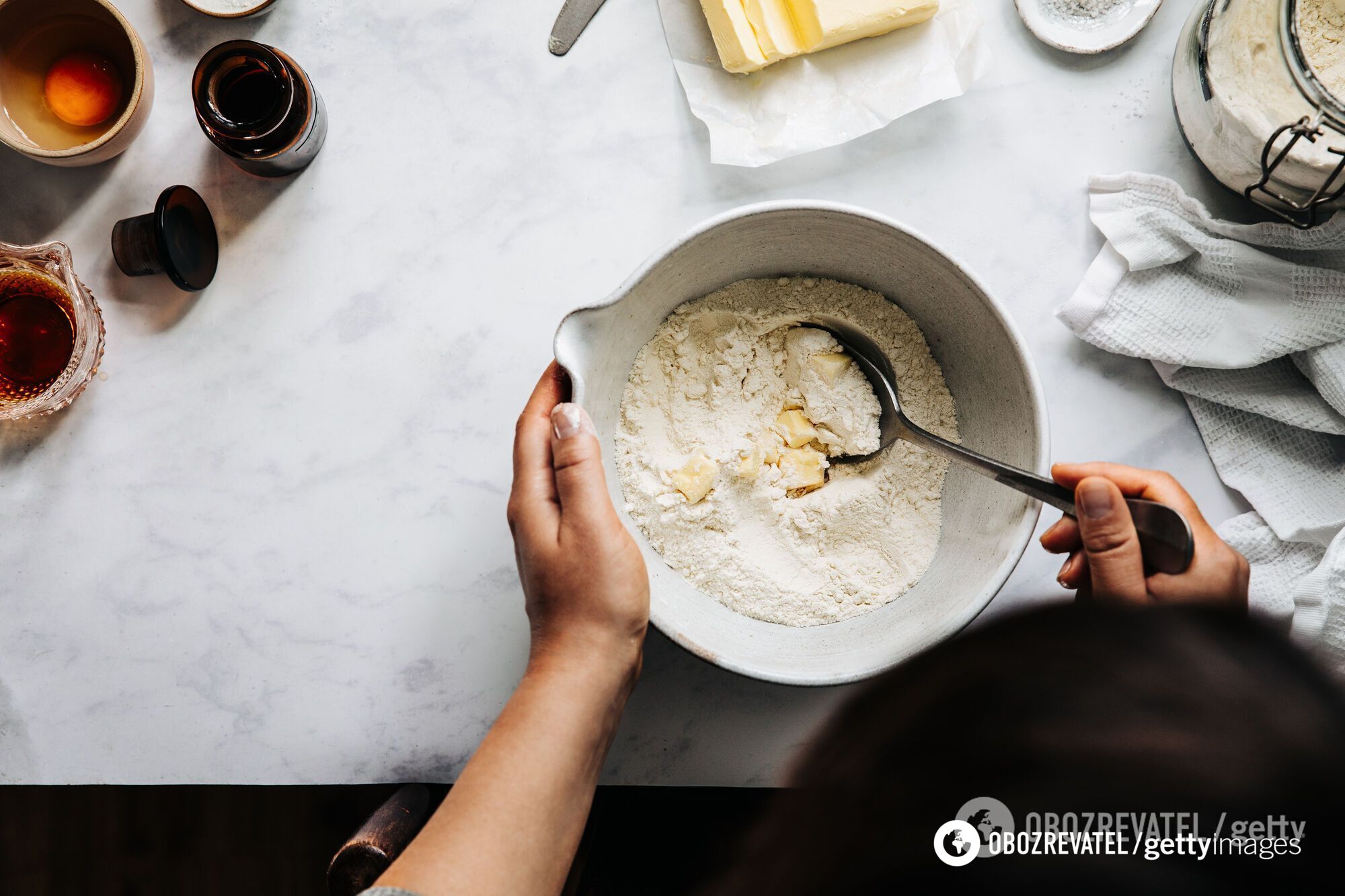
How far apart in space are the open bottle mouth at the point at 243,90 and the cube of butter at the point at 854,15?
557mm

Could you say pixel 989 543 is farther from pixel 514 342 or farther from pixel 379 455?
pixel 379 455

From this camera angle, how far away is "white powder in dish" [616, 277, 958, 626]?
0.83 m

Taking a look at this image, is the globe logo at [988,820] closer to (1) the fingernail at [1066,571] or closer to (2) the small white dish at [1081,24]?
(1) the fingernail at [1066,571]

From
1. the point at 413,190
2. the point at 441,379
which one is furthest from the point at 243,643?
the point at 413,190

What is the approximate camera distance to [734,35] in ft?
2.87

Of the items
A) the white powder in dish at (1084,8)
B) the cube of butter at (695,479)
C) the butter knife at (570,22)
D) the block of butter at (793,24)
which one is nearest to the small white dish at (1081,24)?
the white powder in dish at (1084,8)

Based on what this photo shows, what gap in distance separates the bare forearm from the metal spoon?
0.36 meters

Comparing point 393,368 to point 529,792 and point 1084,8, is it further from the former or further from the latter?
point 1084,8

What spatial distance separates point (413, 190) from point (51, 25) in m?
0.43

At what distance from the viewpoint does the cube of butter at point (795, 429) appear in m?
0.86

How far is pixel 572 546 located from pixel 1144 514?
46 centimetres

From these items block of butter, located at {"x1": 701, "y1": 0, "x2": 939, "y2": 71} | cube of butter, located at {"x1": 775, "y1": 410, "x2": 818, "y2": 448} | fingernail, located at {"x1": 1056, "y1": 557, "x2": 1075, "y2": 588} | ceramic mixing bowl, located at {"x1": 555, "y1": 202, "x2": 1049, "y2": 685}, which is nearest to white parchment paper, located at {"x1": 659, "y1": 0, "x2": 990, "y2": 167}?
block of butter, located at {"x1": 701, "y1": 0, "x2": 939, "y2": 71}

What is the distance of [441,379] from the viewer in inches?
37.0

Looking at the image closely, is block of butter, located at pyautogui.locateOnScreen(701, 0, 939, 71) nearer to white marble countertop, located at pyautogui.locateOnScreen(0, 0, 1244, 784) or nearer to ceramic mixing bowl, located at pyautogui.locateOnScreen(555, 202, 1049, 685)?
white marble countertop, located at pyautogui.locateOnScreen(0, 0, 1244, 784)
